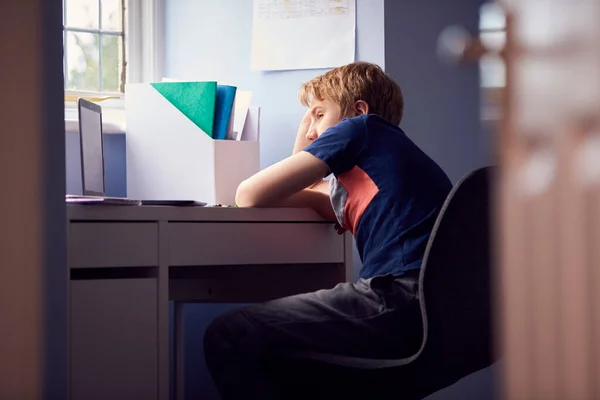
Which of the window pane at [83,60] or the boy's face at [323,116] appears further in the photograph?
the window pane at [83,60]

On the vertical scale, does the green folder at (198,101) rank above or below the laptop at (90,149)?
above

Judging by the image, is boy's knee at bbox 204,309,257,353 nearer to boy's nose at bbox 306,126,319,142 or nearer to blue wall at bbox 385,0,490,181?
boy's nose at bbox 306,126,319,142

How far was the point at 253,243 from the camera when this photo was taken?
172 centimetres

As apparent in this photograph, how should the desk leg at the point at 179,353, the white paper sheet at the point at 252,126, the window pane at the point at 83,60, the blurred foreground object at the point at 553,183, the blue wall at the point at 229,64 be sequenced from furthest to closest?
the window pane at the point at 83,60, the blue wall at the point at 229,64, the white paper sheet at the point at 252,126, the desk leg at the point at 179,353, the blurred foreground object at the point at 553,183

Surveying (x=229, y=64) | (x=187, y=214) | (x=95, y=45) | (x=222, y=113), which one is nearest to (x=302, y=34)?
(x=229, y=64)

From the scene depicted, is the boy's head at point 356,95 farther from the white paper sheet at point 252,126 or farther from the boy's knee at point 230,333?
the boy's knee at point 230,333

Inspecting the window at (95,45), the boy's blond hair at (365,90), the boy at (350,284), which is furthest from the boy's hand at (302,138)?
the window at (95,45)

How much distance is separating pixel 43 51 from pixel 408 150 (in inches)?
29.4

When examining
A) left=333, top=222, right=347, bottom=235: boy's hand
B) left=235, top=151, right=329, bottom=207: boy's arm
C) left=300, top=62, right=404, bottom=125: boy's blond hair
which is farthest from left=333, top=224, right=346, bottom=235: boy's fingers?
left=300, top=62, right=404, bottom=125: boy's blond hair

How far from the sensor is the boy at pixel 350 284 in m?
1.42

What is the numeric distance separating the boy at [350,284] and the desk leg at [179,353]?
1.66ft

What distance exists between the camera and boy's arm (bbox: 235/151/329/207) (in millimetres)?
1612

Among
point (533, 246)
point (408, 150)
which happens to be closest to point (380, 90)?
point (408, 150)

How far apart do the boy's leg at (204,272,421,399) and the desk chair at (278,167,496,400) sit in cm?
3
